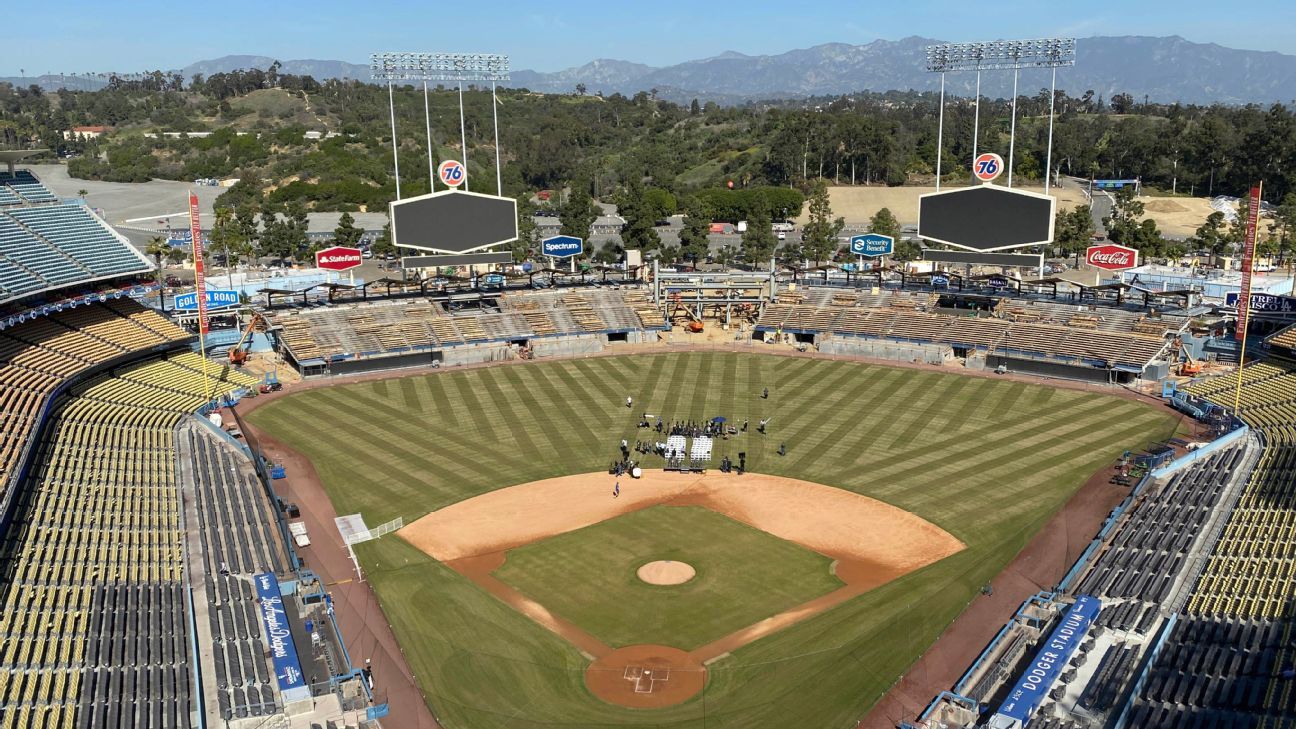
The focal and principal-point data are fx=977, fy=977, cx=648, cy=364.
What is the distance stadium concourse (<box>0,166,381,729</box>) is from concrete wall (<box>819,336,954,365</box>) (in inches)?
1659

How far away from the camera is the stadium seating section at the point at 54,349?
41.5 meters

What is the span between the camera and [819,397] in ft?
206

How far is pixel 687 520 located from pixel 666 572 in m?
5.54

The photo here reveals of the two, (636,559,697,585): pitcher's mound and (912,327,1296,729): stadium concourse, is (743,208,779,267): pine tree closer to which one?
(912,327,1296,729): stadium concourse

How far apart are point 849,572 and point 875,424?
20.2 metres

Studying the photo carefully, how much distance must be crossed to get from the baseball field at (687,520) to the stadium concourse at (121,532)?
4.14 m

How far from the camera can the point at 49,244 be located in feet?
191

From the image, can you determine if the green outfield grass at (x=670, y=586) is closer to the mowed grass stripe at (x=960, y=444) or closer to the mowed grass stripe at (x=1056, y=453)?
the mowed grass stripe at (x=1056, y=453)

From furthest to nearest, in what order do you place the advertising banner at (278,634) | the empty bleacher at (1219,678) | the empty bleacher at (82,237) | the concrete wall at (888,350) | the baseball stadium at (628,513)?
the concrete wall at (888,350) → the empty bleacher at (82,237) → the baseball stadium at (628,513) → the advertising banner at (278,634) → the empty bleacher at (1219,678)

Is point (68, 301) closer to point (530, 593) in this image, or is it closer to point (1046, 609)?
point (530, 593)

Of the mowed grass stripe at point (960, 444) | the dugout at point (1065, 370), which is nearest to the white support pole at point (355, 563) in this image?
the mowed grass stripe at point (960, 444)

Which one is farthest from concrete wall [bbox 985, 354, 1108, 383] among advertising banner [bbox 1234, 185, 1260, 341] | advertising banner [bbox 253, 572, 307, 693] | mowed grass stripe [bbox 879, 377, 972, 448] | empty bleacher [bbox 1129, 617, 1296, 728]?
advertising banner [bbox 253, 572, 307, 693]

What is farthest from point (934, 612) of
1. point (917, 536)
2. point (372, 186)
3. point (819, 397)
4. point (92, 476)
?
point (372, 186)

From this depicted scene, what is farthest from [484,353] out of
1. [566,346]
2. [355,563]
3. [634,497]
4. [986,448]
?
[986,448]
